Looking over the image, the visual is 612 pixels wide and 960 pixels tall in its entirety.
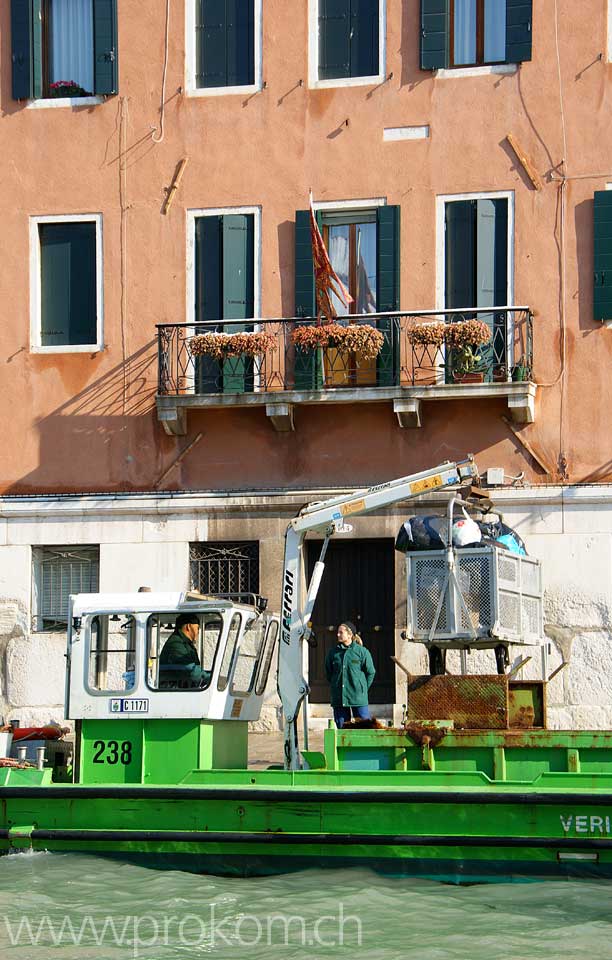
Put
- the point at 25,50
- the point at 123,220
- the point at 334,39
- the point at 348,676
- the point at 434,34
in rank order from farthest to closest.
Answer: the point at 25,50 < the point at 123,220 < the point at 334,39 < the point at 434,34 < the point at 348,676

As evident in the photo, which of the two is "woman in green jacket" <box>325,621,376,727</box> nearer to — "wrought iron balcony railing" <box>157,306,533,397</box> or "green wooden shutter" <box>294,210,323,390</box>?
"wrought iron balcony railing" <box>157,306,533,397</box>

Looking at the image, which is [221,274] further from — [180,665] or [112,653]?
[180,665]

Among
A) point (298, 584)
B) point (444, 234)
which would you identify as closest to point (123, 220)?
point (444, 234)

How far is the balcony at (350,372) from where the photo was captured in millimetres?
18828

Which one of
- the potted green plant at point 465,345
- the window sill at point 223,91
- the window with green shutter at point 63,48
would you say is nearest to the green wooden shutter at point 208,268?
the window sill at point 223,91

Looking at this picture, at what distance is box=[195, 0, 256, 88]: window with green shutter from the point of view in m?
20.1

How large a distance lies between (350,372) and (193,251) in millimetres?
2429

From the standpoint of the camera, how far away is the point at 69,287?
66.4 feet

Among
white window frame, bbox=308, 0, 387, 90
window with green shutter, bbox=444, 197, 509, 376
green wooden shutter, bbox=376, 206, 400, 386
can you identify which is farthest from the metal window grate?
white window frame, bbox=308, 0, 387, 90

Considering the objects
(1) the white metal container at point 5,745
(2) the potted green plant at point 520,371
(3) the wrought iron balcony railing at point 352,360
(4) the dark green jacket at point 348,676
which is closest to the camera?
(1) the white metal container at point 5,745

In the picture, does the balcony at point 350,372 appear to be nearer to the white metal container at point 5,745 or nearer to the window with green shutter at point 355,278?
the window with green shutter at point 355,278

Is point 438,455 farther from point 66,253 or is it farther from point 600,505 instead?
point 66,253

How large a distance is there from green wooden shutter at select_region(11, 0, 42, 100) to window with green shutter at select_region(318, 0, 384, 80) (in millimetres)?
3486

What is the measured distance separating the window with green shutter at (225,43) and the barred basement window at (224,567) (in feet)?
18.2
